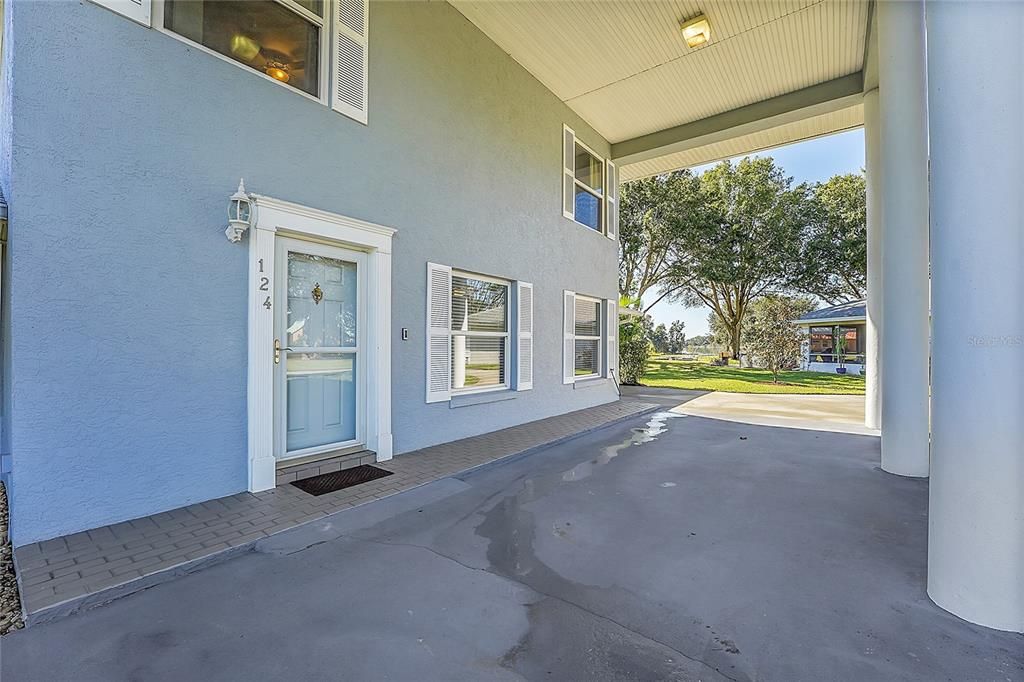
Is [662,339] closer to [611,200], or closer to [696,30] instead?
[611,200]

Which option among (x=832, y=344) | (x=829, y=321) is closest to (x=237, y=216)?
(x=829, y=321)

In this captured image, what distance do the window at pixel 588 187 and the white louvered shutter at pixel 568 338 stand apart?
1.37 meters

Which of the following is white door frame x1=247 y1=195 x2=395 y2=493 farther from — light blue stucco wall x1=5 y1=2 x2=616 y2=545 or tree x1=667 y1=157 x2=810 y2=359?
tree x1=667 y1=157 x2=810 y2=359

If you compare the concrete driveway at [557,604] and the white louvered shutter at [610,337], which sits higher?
the white louvered shutter at [610,337]

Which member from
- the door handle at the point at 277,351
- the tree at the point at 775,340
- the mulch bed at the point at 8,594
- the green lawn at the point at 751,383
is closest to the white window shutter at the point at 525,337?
the door handle at the point at 277,351

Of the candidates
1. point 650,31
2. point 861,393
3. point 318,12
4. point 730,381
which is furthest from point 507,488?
point 730,381

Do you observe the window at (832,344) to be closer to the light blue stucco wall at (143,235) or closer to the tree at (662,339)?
the tree at (662,339)

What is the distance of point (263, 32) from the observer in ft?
12.3

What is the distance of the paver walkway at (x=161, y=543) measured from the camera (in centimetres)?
221

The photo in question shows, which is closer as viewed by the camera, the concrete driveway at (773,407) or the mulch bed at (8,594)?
the mulch bed at (8,594)

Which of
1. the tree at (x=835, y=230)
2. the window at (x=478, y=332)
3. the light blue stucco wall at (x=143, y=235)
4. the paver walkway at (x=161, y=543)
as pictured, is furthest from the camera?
the tree at (x=835, y=230)

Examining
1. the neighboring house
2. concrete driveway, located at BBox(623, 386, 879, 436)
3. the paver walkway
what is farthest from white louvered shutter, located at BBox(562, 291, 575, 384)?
the neighboring house

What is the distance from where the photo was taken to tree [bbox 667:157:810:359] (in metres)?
17.7

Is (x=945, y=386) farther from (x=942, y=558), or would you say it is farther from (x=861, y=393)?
(x=861, y=393)
